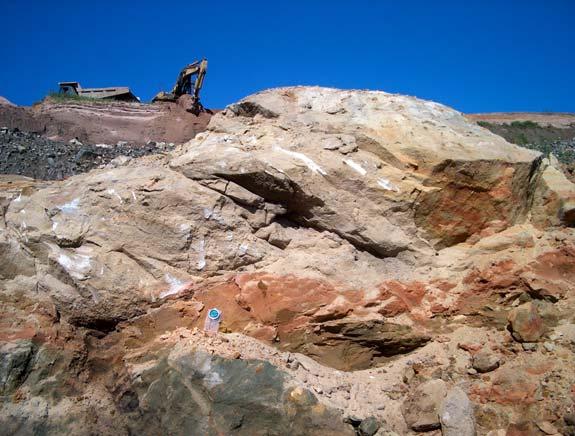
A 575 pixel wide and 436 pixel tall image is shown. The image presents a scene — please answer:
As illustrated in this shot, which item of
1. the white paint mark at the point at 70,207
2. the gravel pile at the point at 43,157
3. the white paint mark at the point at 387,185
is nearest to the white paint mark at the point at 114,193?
the white paint mark at the point at 70,207

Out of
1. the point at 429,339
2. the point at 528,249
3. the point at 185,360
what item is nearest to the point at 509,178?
the point at 528,249

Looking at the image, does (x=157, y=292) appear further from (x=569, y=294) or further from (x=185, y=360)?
(x=569, y=294)

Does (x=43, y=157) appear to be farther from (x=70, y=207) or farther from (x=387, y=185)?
(x=387, y=185)

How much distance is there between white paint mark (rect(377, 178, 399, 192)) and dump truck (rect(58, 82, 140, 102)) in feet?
70.0

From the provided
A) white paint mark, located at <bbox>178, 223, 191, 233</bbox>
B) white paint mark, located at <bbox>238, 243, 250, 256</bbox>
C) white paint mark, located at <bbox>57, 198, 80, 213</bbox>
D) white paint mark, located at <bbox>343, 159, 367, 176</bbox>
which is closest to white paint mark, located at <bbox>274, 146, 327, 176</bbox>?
white paint mark, located at <bbox>343, 159, 367, 176</bbox>

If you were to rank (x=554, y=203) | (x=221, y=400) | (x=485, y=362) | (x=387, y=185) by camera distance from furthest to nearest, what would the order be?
(x=554, y=203) → (x=387, y=185) → (x=485, y=362) → (x=221, y=400)

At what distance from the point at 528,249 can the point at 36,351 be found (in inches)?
195

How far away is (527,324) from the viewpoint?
4.66 m

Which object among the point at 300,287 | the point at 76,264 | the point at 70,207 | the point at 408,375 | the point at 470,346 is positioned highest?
the point at 70,207

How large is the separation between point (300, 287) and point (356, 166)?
146 centimetres

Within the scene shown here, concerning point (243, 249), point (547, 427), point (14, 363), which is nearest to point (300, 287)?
point (243, 249)

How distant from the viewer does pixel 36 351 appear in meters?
4.38

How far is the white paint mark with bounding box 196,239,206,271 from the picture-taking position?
4953 millimetres

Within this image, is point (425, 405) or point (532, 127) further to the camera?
point (532, 127)
